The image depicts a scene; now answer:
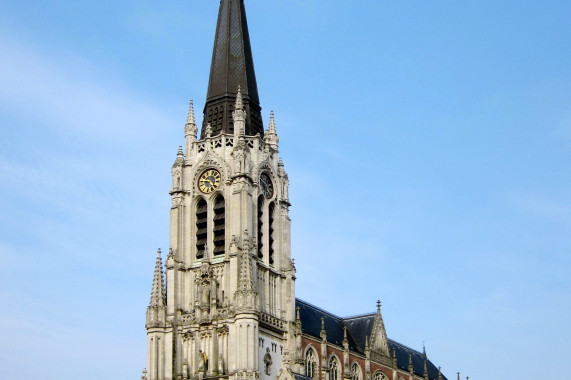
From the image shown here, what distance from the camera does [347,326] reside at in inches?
4316

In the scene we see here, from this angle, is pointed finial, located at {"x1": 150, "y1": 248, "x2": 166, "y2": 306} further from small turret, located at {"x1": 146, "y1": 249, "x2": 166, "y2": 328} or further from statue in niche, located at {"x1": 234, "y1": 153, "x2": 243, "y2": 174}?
statue in niche, located at {"x1": 234, "y1": 153, "x2": 243, "y2": 174}

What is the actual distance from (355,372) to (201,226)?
911 inches

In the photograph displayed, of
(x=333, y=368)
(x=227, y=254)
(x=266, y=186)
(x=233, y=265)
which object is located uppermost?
(x=266, y=186)

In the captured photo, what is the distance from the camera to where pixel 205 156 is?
95750 millimetres

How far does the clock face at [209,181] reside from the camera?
9457cm

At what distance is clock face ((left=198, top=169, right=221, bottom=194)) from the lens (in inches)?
3723

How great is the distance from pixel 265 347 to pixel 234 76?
28092 mm

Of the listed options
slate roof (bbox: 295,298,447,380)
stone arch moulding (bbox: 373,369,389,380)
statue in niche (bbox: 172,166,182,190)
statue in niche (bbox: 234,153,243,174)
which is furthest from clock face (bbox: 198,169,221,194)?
stone arch moulding (bbox: 373,369,389,380)

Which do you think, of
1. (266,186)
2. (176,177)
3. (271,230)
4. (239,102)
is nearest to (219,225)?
(271,230)

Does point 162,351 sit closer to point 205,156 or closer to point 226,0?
point 205,156

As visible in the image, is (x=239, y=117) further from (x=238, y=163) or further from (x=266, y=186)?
(x=266, y=186)

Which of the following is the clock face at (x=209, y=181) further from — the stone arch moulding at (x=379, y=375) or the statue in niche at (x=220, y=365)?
the stone arch moulding at (x=379, y=375)

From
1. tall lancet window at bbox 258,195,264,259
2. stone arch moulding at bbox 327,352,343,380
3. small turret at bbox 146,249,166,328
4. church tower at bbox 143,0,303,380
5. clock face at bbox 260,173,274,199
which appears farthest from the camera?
stone arch moulding at bbox 327,352,343,380

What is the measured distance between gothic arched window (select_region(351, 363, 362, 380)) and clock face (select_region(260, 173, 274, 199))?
67.0 feet
